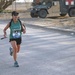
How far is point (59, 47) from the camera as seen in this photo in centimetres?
1285

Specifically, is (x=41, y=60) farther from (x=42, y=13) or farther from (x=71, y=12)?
(x=42, y=13)

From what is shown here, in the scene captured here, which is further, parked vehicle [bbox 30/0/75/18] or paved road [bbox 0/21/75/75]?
parked vehicle [bbox 30/0/75/18]

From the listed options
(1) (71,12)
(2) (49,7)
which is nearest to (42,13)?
(2) (49,7)

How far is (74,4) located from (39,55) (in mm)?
23147

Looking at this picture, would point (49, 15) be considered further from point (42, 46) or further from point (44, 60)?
point (44, 60)

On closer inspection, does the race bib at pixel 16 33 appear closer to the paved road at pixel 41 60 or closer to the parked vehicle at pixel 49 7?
the paved road at pixel 41 60

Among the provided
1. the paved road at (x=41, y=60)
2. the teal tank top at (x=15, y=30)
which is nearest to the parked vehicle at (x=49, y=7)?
Result: the paved road at (x=41, y=60)

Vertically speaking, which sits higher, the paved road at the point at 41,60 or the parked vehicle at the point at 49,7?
the parked vehicle at the point at 49,7

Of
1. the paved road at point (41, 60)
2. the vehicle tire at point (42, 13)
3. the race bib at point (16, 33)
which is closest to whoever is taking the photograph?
the paved road at point (41, 60)

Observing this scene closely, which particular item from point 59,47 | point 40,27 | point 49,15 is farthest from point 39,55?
point 49,15

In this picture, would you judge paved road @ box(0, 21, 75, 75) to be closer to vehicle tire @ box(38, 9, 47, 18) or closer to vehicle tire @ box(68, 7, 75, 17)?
vehicle tire @ box(68, 7, 75, 17)

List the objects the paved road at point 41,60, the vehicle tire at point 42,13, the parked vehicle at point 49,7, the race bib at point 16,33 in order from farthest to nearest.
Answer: the vehicle tire at point 42,13, the parked vehicle at point 49,7, the race bib at point 16,33, the paved road at point 41,60

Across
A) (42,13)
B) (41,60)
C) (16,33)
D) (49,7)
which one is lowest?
(41,60)

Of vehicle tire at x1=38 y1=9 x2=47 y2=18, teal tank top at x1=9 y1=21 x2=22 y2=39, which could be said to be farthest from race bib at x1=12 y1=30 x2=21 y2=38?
vehicle tire at x1=38 y1=9 x2=47 y2=18
